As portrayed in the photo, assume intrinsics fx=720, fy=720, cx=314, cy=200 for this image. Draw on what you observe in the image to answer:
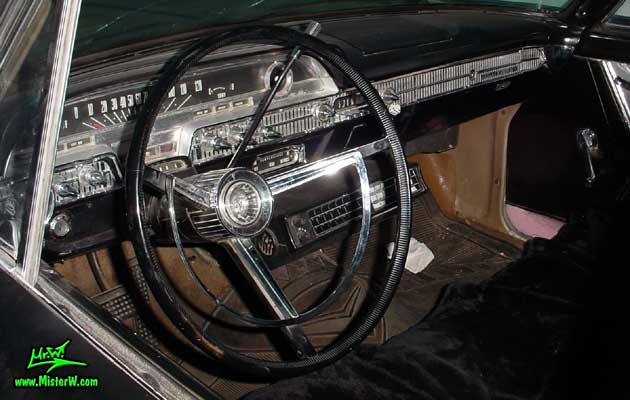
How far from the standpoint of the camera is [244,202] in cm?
151

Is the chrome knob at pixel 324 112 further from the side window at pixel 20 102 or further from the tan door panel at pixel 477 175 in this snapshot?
the tan door panel at pixel 477 175

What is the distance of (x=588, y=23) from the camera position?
264 centimetres

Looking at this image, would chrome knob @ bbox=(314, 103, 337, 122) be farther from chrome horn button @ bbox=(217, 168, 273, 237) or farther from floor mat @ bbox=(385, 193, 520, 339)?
floor mat @ bbox=(385, 193, 520, 339)

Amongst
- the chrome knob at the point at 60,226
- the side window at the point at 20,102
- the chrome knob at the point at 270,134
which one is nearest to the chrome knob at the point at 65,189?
the chrome knob at the point at 60,226

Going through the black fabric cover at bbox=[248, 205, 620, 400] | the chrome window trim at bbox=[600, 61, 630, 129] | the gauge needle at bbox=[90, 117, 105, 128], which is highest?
the gauge needle at bbox=[90, 117, 105, 128]

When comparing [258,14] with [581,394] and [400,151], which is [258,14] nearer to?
[400,151]

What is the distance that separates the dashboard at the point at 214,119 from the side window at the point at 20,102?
0.74 feet

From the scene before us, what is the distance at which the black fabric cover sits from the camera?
176cm

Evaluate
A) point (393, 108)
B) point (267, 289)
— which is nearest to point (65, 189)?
point (267, 289)

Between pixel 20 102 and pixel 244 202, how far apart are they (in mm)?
488

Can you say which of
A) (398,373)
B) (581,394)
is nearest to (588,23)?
(398,373)

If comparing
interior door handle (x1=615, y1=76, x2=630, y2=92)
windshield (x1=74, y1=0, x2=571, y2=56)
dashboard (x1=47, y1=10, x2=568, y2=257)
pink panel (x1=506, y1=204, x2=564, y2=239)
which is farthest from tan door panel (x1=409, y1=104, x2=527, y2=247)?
windshield (x1=74, y1=0, x2=571, y2=56)

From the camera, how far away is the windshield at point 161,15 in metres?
1.79

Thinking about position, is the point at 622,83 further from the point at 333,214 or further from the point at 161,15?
the point at 161,15
